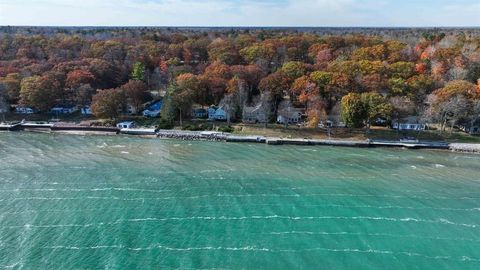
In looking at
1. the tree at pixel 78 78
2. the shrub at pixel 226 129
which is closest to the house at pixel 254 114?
the shrub at pixel 226 129

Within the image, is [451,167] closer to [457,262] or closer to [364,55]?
[457,262]

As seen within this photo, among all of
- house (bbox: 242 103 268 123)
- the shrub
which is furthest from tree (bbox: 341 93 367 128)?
the shrub

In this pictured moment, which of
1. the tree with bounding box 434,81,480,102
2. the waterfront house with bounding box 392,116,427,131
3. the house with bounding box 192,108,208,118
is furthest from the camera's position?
the house with bounding box 192,108,208,118

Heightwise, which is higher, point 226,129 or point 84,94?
point 84,94

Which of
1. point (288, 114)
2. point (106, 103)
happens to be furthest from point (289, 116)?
point (106, 103)

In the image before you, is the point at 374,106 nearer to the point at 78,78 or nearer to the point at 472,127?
the point at 472,127

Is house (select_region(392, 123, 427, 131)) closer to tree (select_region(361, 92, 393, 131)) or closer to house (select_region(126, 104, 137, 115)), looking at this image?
tree (select_region(361, 92, 393, 131))
